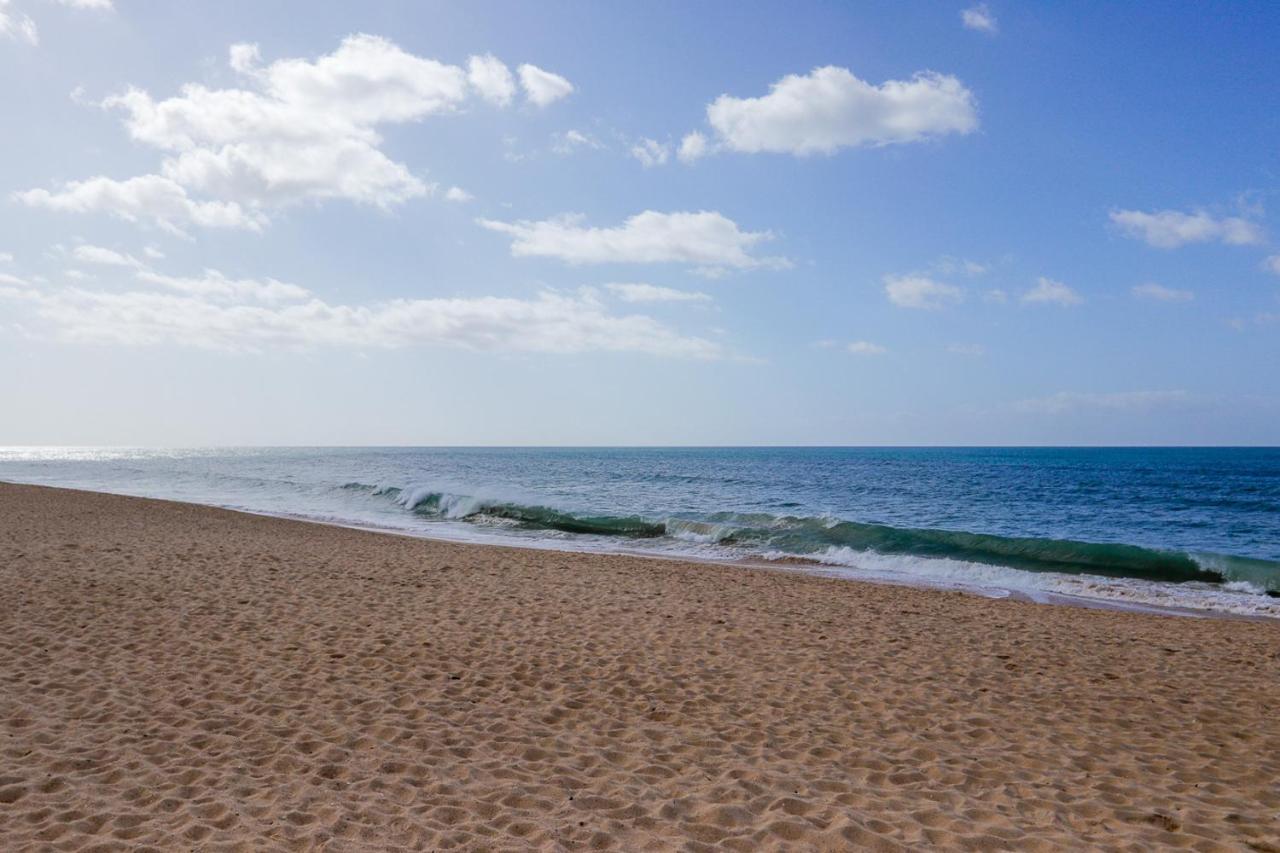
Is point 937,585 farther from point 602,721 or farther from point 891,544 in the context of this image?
point 602,721

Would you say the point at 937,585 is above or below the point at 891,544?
below

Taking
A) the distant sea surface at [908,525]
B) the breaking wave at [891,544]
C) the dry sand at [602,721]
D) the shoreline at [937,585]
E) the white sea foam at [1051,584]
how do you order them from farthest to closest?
the breaking wave at [891,544], the distant sea surface at [908,525], the white sea foam at [1051,584], the shoreline at [937,585], the dry sand at [602,721]

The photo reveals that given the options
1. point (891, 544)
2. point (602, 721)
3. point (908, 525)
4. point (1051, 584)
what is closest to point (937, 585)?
point (1051, 584)

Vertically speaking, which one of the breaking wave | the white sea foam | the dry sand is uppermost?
the dry sand

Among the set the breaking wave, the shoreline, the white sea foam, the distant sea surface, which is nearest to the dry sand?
the shoreline

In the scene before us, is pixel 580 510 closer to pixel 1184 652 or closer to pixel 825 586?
pixel 825 586

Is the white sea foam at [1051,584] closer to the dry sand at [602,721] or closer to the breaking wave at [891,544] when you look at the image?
the breaking wave at [891,544]

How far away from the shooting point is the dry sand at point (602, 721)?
4602 mm

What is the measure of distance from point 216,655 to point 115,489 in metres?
38.2

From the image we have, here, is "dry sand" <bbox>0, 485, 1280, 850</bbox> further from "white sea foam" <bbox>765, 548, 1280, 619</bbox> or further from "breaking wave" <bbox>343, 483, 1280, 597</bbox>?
"breaking wave" <bbox>343, 483, 1280, 597</bbox>

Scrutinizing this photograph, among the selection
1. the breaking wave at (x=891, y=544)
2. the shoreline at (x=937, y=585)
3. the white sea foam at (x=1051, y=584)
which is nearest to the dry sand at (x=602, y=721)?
the shoreline at (x=937, y=585)

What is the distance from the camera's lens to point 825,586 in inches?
557

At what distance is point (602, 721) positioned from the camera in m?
6.41

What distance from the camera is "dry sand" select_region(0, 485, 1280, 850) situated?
4.60 m
